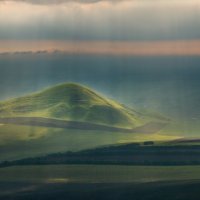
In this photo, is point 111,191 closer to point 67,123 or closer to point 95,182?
point 95,182

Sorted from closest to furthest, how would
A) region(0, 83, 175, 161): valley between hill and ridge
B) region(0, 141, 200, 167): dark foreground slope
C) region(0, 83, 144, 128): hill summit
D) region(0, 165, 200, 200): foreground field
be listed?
1. region(0, 165, 200, 200): foreground field
2. region(0, 141, 200, 167): dark foreground slope
3. region(0, 83, 175, 161): valley between hill and ridge
4. region(0, 83, 144, 128): hill summit

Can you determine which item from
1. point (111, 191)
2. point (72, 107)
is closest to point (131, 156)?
point (111, 191)

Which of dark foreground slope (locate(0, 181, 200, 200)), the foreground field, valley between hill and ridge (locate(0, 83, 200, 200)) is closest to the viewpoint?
dark foreground slope (locate(0, 181, 200, 200))

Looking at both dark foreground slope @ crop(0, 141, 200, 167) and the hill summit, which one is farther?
the hill summit

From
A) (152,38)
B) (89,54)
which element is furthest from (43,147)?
(152,38)

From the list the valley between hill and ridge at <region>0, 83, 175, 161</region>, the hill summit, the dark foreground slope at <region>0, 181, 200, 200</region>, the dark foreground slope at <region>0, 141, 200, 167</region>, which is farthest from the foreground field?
the hill summit

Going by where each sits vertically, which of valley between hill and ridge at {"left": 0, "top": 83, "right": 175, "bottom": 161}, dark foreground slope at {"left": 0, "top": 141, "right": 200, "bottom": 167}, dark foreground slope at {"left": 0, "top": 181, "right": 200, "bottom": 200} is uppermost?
valley between hill and ridge at {"left": 0, "top": 83, "right": 175, "bottom": 161}

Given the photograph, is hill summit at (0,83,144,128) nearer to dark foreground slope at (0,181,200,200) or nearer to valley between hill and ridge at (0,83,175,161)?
valley between hill and ridge at (0,83,175,161)
